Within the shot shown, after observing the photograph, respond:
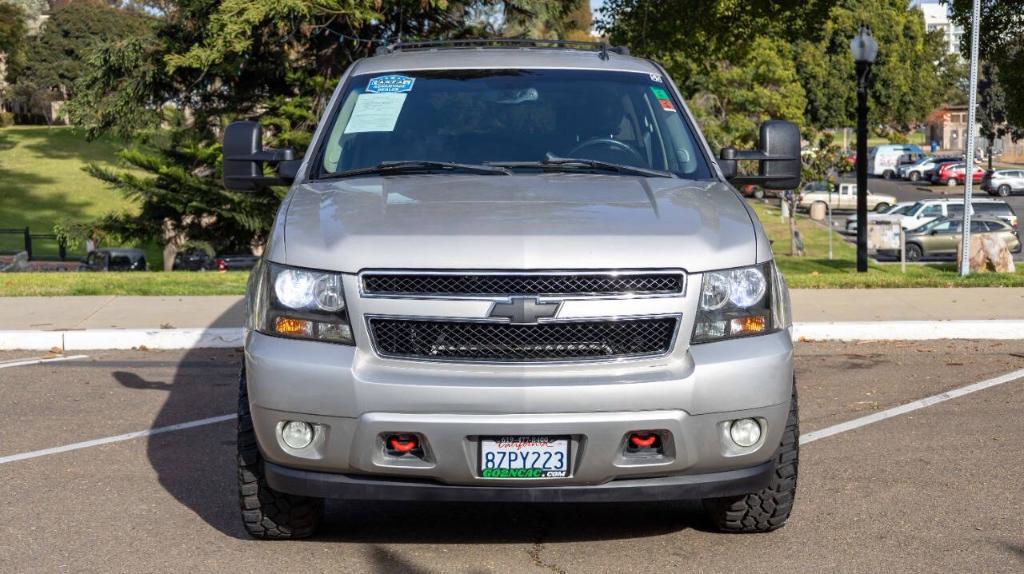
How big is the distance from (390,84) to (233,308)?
586 cm

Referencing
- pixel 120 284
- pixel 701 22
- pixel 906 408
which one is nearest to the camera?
pixel 906 408

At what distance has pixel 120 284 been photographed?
13062 millimetres

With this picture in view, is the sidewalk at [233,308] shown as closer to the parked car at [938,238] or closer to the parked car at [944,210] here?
the parked car at [938,238]

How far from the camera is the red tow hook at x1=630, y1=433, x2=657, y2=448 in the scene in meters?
4.33

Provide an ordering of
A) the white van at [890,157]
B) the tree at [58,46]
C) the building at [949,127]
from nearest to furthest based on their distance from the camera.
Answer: the white van at [890,157]
the tree at [58,46]
the building at [949,127]

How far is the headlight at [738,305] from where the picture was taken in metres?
4.43

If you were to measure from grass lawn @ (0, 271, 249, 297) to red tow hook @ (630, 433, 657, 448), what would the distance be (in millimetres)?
8638

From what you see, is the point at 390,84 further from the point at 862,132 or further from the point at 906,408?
the point at 862,132

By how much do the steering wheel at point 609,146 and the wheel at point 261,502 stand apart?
5.85ft

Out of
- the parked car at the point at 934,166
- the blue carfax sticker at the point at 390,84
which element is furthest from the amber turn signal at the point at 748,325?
the parked car at the point at 934,166

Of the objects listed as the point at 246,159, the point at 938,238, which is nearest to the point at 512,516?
the point at 246,159

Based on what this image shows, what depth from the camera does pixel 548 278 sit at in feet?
14.2

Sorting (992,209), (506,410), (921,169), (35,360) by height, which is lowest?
(921,169)

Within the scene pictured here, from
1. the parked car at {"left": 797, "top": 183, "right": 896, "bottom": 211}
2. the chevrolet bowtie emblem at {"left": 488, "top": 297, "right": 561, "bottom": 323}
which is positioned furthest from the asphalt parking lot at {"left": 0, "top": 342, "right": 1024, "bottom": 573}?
the parked car at {"left": 797, "top": 183, "right": 896, "bottom": 211}
